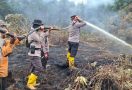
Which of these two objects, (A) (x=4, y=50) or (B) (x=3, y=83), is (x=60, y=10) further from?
(A) (x=4, y=50)

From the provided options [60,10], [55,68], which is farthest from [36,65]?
[60,10]

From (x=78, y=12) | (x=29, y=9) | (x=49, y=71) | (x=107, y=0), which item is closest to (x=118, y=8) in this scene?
(x=107, y=0)

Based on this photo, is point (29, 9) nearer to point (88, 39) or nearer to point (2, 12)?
point (2, 12)

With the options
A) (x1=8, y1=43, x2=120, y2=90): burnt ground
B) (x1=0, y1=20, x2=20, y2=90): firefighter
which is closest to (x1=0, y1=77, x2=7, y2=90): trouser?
(x1=0, y1=20, x2=20, y2=90): firefighter

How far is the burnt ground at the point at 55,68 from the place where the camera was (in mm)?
10141

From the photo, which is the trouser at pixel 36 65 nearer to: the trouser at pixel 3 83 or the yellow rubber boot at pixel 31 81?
the yellow rubber boot at pixel 31 81

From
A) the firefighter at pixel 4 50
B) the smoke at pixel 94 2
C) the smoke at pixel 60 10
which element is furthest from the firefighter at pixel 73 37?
the smoke at pixel 60 10

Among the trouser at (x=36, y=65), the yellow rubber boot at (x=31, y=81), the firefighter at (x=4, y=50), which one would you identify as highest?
the firefighter at (x=4, y=50)

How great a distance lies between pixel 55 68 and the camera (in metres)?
12.1

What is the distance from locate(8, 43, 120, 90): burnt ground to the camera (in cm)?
A: 1014

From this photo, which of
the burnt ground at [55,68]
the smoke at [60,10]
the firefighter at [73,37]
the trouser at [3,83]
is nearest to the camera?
the trouser at [3,83]

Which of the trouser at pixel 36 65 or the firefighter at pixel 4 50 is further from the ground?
the firefighter at pixel 4 50

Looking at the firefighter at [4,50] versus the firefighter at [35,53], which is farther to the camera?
the firefighter at [35,53]

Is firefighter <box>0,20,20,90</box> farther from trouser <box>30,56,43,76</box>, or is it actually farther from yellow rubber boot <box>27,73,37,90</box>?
trouser <box>30,56,43,76</box>
